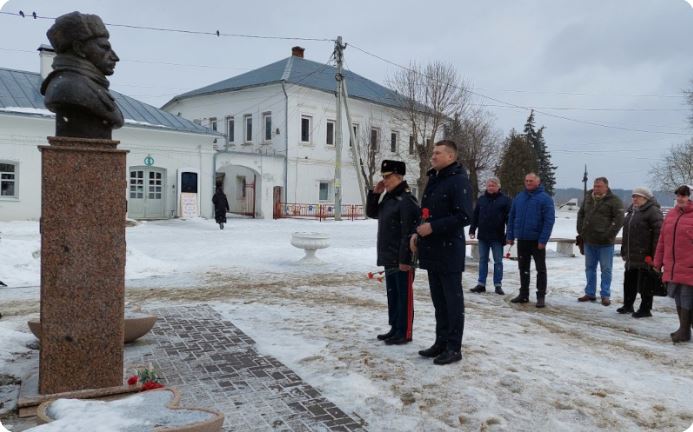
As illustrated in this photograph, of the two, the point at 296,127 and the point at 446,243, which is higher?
the point at 296,127

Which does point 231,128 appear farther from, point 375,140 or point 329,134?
point 375,140

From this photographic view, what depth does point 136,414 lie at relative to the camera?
3.17m

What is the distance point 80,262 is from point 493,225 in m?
6.35

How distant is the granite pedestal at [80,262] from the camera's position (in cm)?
360

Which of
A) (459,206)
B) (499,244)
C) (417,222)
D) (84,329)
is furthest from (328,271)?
(84,329)

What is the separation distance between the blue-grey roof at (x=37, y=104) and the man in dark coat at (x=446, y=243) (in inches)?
744

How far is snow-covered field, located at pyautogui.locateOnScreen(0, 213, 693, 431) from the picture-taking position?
366 centimetres

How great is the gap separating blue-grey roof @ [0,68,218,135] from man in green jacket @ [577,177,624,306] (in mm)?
18129

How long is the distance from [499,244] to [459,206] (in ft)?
14.2

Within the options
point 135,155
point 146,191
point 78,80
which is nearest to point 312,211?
point 146,191

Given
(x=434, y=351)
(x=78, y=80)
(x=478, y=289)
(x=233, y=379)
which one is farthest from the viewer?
(x=478, y=289)

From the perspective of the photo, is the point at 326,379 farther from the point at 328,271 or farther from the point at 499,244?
the point at 328,271

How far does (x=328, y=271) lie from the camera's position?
35.5 feet

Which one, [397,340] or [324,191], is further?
[324,191]
